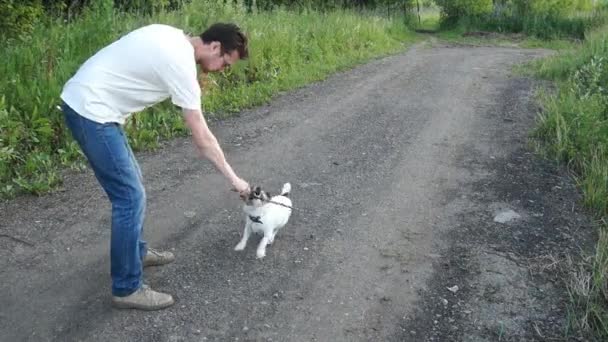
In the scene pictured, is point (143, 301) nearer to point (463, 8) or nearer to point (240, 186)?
point (240, 186)

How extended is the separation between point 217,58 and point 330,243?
6.12ft

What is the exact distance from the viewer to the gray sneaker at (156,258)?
4.29m

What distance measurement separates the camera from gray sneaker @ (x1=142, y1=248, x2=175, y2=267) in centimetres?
429

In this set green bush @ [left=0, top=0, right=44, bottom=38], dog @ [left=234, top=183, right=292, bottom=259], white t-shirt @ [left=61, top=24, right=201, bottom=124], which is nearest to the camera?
white t-shirt @ [left=61, top=24, right=201, bottom=124]

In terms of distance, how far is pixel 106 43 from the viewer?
805cm

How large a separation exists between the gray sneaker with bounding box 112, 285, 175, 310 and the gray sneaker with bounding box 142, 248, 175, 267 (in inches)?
20.1

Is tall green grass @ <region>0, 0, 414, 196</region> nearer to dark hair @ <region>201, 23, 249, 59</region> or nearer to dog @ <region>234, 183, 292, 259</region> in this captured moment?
dog @ <region>234, 183, 292, 259</region>

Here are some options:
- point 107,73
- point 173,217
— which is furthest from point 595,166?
point 107,73

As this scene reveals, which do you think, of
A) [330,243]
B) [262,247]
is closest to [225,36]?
[262,247]

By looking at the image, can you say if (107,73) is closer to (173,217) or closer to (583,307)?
(173,217)

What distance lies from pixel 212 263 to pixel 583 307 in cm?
253

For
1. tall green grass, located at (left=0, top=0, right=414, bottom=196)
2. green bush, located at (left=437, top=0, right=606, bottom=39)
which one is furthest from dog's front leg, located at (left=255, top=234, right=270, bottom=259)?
green bush, located at (left=437, top=0, right=606, bottom=39)

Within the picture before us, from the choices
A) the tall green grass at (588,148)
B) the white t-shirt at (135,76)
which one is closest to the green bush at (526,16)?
the tall green grass at (588,148)

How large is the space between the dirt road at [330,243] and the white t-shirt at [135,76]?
1315 mm
